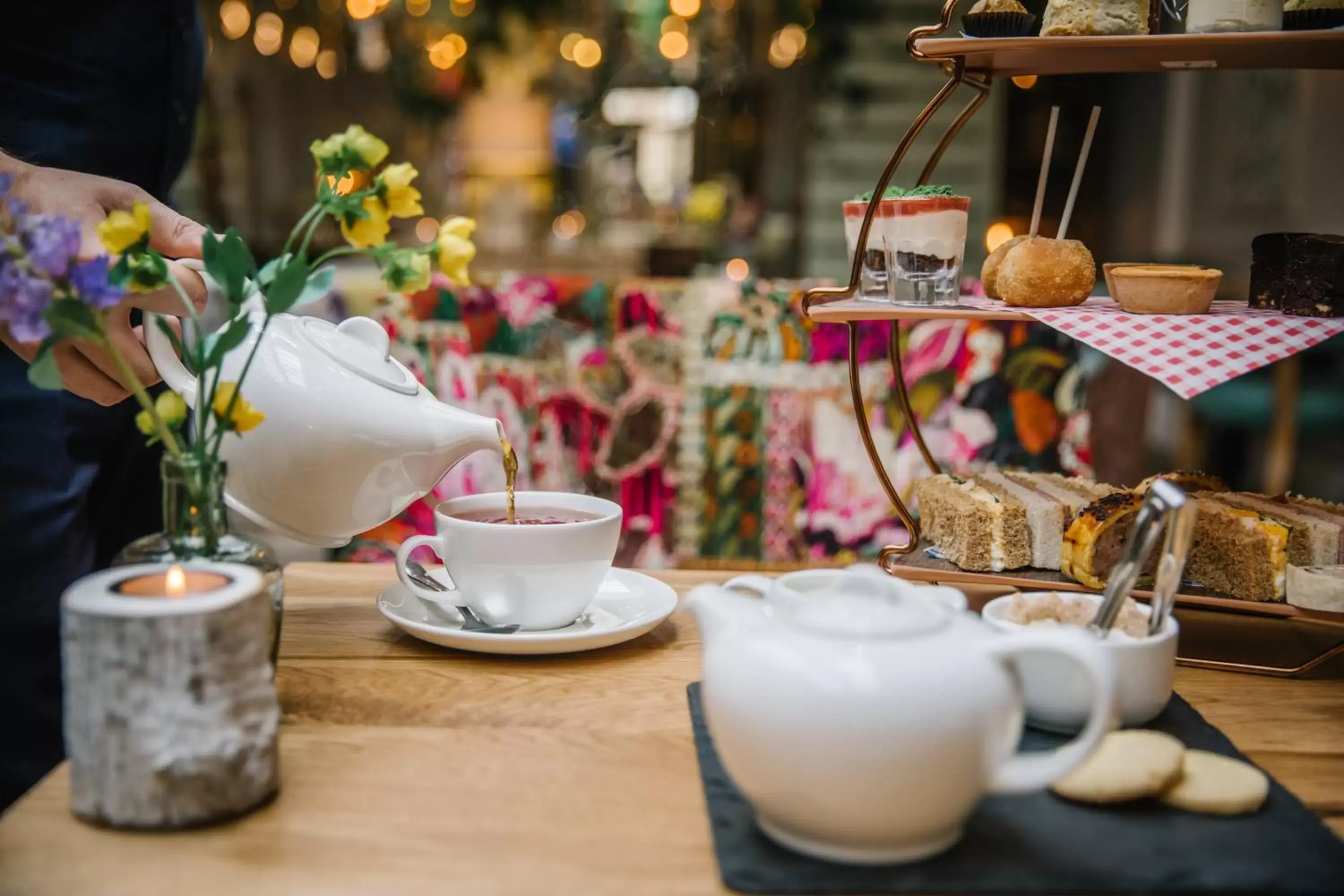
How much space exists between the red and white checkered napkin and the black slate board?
373 mm

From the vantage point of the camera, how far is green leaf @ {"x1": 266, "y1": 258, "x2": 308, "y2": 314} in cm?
81

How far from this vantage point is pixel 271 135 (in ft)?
25.6

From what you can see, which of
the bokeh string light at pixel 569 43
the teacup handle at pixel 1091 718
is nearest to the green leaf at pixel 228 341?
the teacup handle at pixel 1091 718

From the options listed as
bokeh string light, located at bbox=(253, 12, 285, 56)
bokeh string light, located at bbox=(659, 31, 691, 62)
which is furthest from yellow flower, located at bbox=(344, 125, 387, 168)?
bokeh string light, located at bbox=(253, 12, 285, 56)

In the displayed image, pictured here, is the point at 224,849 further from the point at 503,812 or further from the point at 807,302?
the point at 807,302

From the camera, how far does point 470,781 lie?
2.58 ft

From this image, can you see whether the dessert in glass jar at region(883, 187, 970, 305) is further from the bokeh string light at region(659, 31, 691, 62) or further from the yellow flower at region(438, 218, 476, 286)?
the bokeh string light at region(659, 31, 691, 62)

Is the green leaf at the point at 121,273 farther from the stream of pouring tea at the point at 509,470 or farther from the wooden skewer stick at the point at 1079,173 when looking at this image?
the wooden skewer stick at the point at 1079,173

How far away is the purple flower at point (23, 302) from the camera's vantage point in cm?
71

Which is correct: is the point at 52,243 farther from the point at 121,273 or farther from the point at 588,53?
the point at 588,53

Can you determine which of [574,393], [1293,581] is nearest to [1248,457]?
[574,393]

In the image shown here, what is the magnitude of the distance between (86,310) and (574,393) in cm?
150

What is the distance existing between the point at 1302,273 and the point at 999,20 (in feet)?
1.24

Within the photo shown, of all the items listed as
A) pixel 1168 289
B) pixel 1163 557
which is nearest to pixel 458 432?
pixel 1163 557
